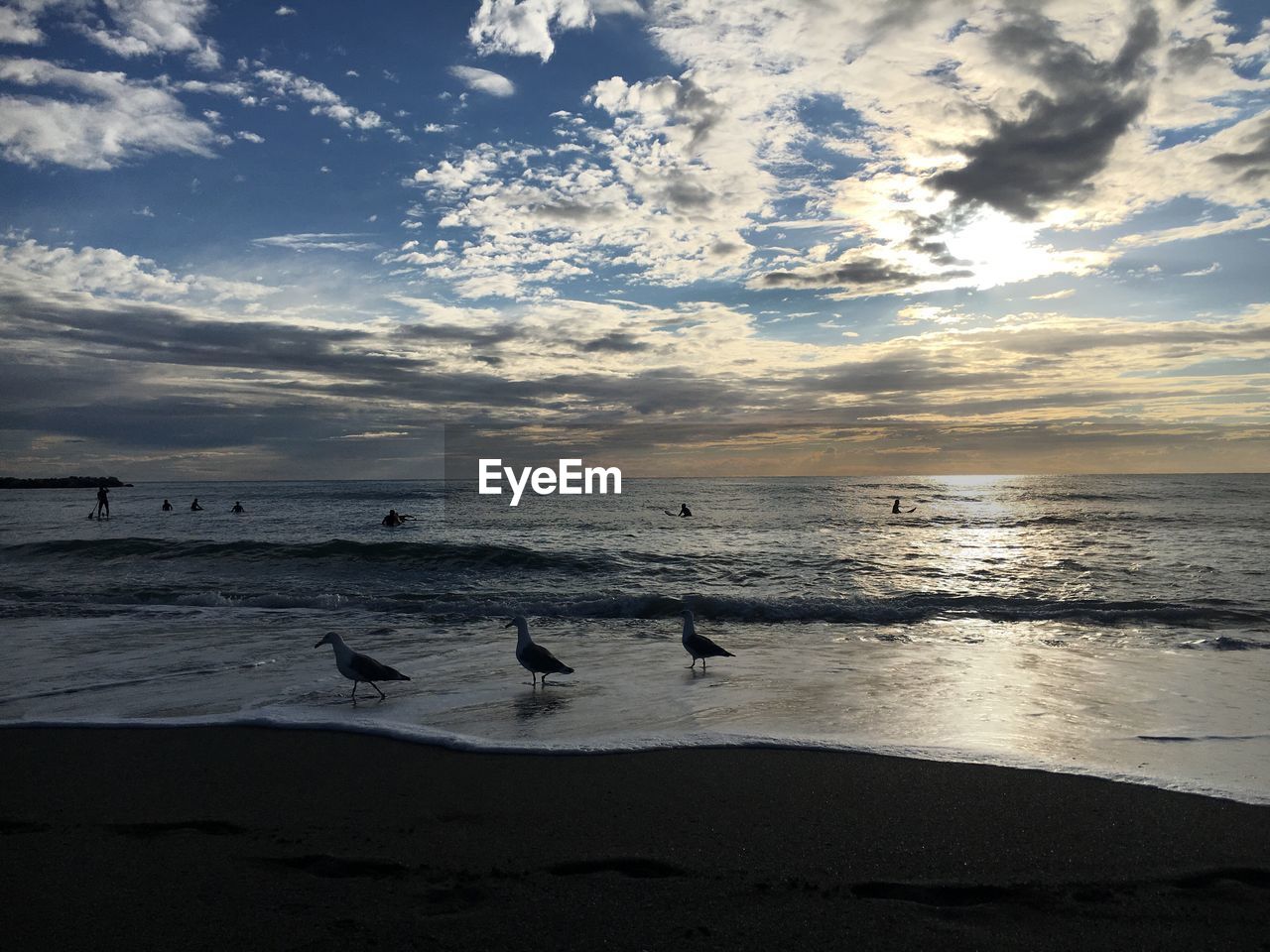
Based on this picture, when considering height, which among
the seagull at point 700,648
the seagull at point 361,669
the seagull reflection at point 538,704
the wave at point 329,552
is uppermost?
the seagull at point 361,669

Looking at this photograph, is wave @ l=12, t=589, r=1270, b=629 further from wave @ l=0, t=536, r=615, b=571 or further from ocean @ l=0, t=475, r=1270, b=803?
wave @ l=0, t=536, r=615, b=571

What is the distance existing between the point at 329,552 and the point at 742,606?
15231 mm

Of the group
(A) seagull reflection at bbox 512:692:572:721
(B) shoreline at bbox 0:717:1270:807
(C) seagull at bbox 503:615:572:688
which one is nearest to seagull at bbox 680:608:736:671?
(C) seagull at bbox 503:615:572:688

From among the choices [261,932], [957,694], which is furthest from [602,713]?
[261,932]

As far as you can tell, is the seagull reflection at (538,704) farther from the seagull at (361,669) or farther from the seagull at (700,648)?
the seagull at (700,648)

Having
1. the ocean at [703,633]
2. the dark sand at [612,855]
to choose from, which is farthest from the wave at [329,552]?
the dark sand at [612,855]

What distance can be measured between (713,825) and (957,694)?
4.48 metres

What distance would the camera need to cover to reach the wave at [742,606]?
13312 millimetres

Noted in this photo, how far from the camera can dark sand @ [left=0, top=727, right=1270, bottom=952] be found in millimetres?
3373

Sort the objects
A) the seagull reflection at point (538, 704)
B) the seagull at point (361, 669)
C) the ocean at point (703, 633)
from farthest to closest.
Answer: the seagull at point (361, 669)
the seagull reflection at point (538, 704)
the ocean at point (703, 633)

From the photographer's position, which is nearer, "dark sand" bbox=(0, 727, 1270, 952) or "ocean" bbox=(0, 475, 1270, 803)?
"dark sand" bbox=(0, 727, 1270, 952)

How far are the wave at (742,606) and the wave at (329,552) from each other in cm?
611

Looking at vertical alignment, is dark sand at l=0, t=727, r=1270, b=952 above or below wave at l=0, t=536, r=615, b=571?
above

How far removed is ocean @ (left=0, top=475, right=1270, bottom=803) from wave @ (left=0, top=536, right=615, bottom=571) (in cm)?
15
